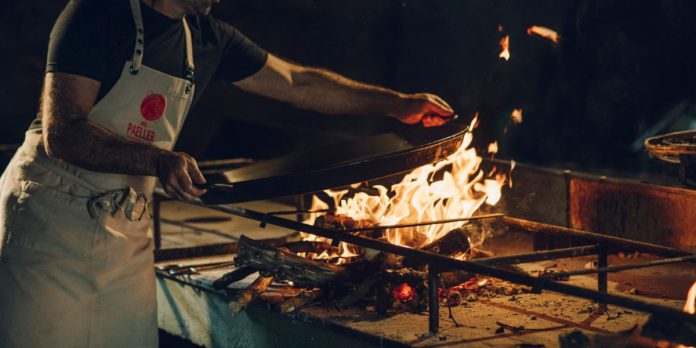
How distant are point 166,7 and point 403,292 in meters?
1.74

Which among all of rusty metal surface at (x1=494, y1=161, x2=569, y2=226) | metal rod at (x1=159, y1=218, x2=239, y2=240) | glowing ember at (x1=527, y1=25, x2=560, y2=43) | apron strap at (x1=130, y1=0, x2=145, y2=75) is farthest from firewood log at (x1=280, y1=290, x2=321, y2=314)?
glowing ember at (x1=527, y1=25, x2=560, y2=43)

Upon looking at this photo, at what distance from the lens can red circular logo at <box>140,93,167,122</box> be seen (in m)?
3.81

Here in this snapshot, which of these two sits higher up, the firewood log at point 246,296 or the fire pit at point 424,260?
the fire pit at point 424,260

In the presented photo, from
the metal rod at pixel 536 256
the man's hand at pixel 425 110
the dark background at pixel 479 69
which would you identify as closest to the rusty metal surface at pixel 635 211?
the metal rod at pixel 536 256

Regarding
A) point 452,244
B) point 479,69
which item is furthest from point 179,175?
point 479,69

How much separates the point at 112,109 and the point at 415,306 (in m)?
1.67

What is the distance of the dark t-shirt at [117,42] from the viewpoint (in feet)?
11.4

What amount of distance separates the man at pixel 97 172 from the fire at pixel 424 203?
4.14ft

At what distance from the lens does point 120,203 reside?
3832mm

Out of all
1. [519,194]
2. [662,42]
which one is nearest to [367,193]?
[519,194]

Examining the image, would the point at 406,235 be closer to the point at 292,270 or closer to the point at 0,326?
the point at 292,270

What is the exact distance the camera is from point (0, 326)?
3746 millimetres

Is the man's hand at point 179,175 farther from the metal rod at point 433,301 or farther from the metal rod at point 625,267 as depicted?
the metal rod at point 625,267

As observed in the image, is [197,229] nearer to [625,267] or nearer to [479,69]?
[479,69]
